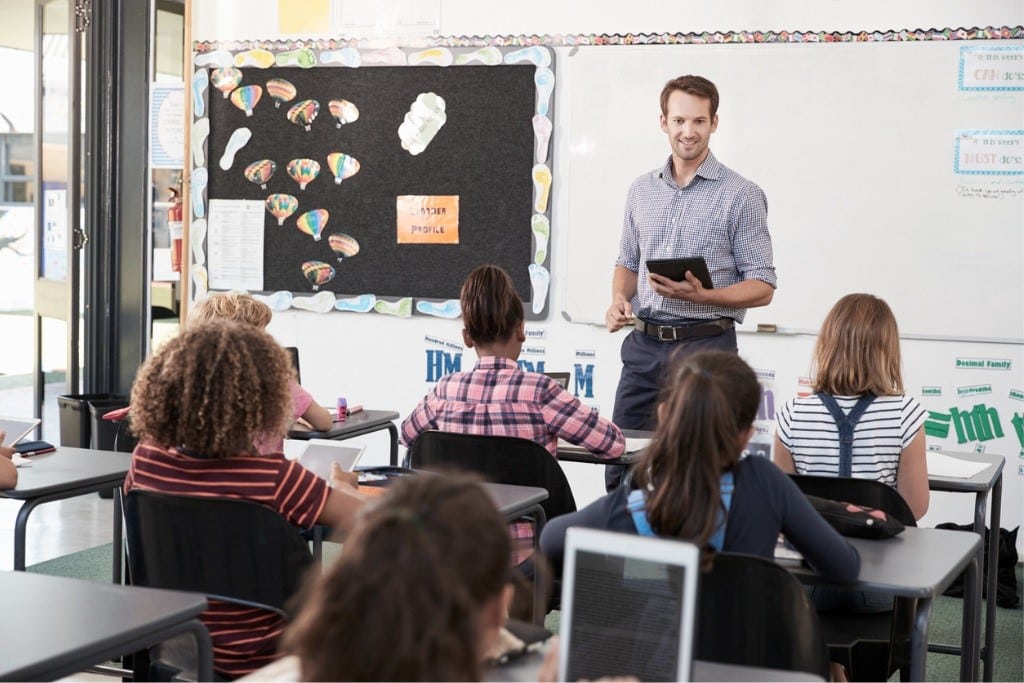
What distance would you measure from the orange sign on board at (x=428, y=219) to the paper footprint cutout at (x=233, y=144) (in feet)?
2.84

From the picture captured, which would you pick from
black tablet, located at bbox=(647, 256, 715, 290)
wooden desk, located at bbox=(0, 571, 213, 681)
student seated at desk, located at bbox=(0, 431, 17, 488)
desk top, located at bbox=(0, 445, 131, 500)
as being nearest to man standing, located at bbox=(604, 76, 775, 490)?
black tablet, located at bbox=(647, 256, 715, 290)

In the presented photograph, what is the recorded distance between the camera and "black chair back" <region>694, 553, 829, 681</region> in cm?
187

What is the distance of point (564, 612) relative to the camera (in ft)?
4.27

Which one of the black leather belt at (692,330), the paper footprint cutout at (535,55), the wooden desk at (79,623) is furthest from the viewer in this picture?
the paper footprint cutout at (535,55)

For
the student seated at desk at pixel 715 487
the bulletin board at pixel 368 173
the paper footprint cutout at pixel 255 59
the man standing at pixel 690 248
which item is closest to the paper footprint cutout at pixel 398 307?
the bulletin board at pixel 368 173

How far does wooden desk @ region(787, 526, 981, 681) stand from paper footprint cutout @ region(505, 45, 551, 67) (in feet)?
10.9

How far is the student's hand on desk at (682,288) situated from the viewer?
12.5ft

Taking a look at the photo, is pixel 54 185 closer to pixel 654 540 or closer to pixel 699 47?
pixel 699 47

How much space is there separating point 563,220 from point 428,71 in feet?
3.09

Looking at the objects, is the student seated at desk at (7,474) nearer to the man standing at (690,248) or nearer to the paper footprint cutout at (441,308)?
the man standing at (690,248)

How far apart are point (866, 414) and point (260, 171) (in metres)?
3.80

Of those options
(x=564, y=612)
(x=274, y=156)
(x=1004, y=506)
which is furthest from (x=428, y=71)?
(x=564, y=612)

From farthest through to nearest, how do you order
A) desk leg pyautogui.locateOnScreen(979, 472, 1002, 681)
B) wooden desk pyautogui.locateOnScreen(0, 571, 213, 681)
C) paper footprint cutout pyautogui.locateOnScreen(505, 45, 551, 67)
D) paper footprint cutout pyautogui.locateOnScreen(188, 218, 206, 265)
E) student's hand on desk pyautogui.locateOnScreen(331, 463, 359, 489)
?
paper footprint cutout pyautogui.locateOnScreen(188, 218, 206, 265), paper footprint cutout pyautogui.locateOnScreen(505, 45, 551, 67), desk leg pyautogui.locateOnScreen(979, 472, 1002, 681), student's hand on desk pyautogui.locateOnScreen(331, 463, 359, 489), wooden desk pyautogui.locateOnScreen(0, 571, 213, 681)

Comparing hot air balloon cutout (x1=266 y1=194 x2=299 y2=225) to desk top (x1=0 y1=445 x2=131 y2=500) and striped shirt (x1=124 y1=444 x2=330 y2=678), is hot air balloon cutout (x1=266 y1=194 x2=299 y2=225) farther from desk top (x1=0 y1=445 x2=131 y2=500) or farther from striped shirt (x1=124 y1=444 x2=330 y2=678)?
striped shirt (x1=124 y1=444 x2=330 y2=678)
